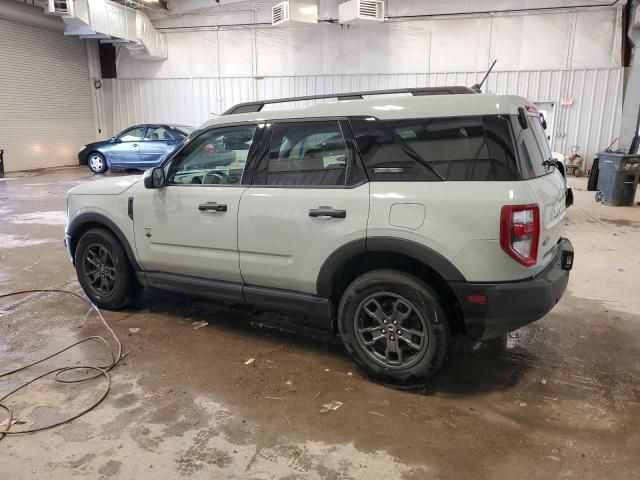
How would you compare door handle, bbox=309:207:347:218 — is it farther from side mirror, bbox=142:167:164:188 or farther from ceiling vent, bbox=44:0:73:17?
ceiling vent, bbox=44:0:73:17

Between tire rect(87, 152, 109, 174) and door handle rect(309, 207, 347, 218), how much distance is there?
14266 mm

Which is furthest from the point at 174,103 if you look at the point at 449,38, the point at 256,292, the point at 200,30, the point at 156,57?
the point at 256,292

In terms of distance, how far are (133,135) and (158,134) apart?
1040 mm

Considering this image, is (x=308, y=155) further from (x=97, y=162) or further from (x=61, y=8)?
(x=61, y=8)

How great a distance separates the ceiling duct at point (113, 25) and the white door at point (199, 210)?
45.9ft

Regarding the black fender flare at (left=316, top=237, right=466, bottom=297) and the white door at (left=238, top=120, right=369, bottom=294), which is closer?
the black fender flare at (left=316, top=237, right=466, bottom=297)

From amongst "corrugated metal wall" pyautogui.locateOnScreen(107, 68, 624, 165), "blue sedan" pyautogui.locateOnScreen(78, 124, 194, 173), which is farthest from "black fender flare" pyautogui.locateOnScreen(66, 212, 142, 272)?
"corrugated metal wall" pyautogui.locateOnScreen(107, 68, 624, 165)

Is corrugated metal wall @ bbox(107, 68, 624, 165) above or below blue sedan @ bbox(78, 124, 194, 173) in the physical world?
above

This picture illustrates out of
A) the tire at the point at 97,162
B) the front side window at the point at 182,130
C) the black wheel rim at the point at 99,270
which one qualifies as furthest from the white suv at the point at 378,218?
the tire at the point at 97,162

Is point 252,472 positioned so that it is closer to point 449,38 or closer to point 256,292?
point 256,292

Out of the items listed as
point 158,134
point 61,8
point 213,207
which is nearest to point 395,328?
point 213,207

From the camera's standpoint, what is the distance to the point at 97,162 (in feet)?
50.6

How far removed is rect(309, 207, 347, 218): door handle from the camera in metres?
3.04

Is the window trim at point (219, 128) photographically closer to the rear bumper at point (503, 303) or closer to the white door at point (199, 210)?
the white door at point (199, 210)
